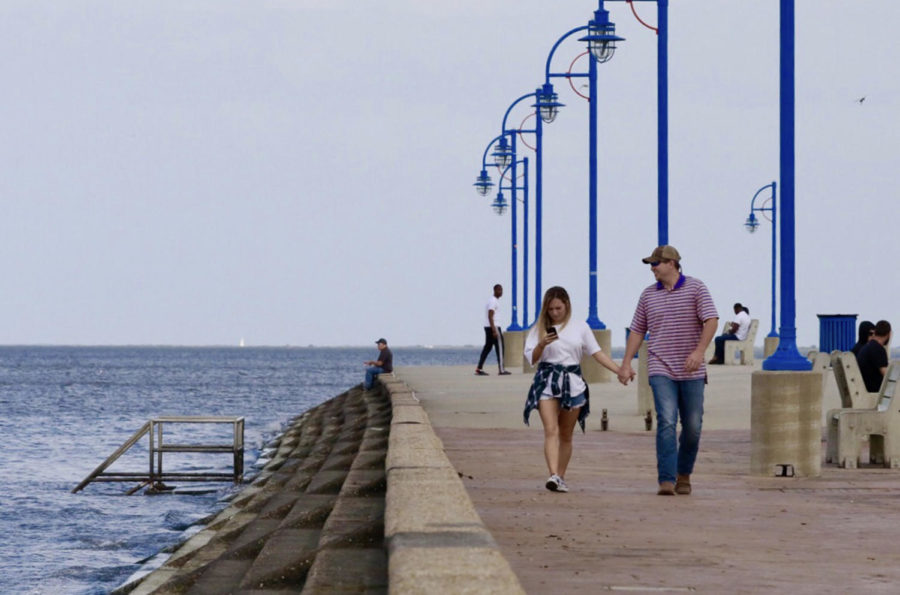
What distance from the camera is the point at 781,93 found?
46.6ft

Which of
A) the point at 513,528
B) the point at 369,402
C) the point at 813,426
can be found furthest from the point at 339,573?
the point at 369,402

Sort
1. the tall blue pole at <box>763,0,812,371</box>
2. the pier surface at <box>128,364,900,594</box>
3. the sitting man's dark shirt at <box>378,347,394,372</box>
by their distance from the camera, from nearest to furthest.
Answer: the pier surface at <box>128,364,900,594</box> → the tall blue pole at <box>763,0,812,371</box> → the sitting man's dark shirt at <box>378,347,394,372</box>

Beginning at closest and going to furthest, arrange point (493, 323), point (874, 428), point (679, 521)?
point (679, 521) < point (874, 428) < point (493, 323)

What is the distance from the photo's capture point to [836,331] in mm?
38250

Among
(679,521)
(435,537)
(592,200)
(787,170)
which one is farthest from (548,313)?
(592,200)

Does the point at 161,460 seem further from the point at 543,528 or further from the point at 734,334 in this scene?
A: the point at 543,528

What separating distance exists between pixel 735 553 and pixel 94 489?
85.9 feet

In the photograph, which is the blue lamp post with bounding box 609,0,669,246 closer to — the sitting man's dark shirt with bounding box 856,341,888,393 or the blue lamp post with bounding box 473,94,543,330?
the sitting man's dark shirt with bounding box 856,341,888,393

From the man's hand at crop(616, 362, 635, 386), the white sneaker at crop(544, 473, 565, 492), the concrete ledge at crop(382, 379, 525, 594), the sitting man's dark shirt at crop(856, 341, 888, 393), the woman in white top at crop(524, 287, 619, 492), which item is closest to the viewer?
the concrete ledge at crop(382, 379, 525, 594)

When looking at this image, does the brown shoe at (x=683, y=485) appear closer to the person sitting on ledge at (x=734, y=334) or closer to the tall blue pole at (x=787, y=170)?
the tall blue pole at (x=787, y=170)

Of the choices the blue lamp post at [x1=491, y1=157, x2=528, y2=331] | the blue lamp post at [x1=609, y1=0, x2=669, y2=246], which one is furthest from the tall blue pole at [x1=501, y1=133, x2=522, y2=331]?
the blue lamp post at [x1=609, y1=0, x2=669, y2=246]

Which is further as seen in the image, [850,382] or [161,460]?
[161,460]

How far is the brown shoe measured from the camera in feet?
40.5

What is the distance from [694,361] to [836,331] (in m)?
27.6
